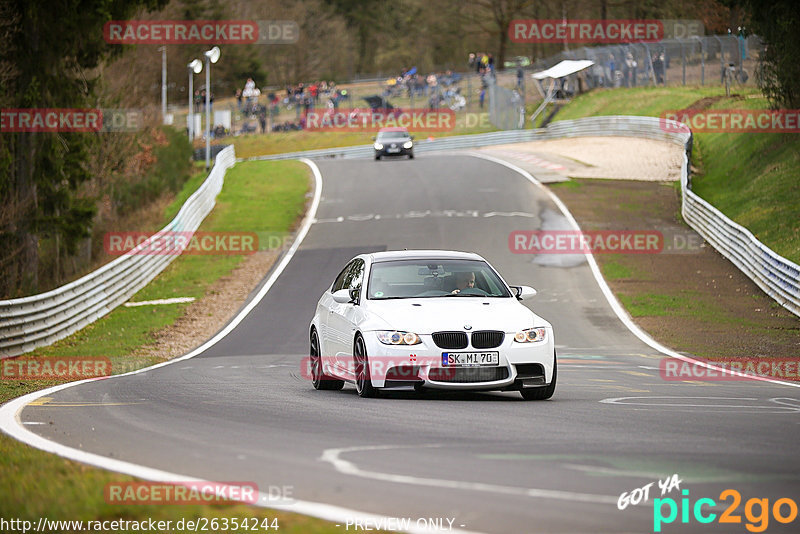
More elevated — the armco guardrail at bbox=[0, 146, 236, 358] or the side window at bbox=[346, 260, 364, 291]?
the side window at bbox=[346, 260, 364, 291]

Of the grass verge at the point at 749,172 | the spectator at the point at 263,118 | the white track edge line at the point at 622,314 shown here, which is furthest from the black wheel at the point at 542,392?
the spectator at the point at 263,118

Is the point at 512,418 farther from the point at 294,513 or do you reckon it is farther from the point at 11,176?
the point at 11,176

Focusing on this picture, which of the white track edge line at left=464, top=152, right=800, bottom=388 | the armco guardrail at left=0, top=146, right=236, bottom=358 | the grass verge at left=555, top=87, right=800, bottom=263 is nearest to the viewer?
the white track edge line at left=464, top=152, right=800, bottom=388

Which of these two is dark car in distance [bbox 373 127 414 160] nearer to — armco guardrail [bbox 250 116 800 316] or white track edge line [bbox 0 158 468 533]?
armco guardrail [bbox 250 116 800 316]

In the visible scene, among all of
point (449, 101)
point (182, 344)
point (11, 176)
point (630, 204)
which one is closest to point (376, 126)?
point (449, 101)

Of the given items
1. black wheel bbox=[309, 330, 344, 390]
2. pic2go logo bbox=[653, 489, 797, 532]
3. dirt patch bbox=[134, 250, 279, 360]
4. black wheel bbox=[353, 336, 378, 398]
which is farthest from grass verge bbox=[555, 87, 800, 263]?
pic2go logo bbox=[653, 489, 797, 532]

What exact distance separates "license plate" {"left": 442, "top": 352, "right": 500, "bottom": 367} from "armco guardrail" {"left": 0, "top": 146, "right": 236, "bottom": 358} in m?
11.3

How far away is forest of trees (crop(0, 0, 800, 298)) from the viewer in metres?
29.5

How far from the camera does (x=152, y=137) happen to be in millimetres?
58312

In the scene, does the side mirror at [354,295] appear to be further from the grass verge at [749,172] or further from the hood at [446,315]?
the grass verge at [749,172]

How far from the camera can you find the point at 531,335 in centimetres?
1083

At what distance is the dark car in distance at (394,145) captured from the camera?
5672 centimetres

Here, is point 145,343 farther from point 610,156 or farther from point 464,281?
point 610,156

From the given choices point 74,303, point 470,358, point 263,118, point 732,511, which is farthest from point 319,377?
point 263,118
